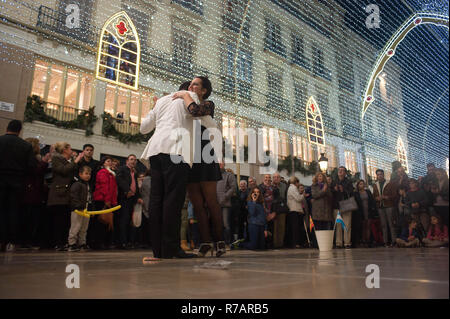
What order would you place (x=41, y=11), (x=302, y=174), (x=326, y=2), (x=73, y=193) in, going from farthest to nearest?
1. (x=302, y=174)
2. (x=41, y=11)
3. (x=326, y=2)
4. (x=73, y=193)

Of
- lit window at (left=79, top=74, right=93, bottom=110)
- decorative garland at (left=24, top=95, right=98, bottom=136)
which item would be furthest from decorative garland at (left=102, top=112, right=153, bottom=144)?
lit window at (left=79, top=74, right=93, bottom=110)

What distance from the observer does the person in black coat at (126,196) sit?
214 inches

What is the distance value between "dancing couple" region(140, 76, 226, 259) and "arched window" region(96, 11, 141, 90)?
403 cm

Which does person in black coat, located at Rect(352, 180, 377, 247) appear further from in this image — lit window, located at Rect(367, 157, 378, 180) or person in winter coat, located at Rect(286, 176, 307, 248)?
person in winter coat, located at Rect(286, 176, 307, 248)

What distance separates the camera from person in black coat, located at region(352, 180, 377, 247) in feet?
21.4

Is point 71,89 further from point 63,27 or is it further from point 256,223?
point 256,223

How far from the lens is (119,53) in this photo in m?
6.87

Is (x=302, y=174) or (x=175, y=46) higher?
(x=175, y=46)

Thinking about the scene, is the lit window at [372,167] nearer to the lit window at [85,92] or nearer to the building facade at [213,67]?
the building facade at [213,67]
